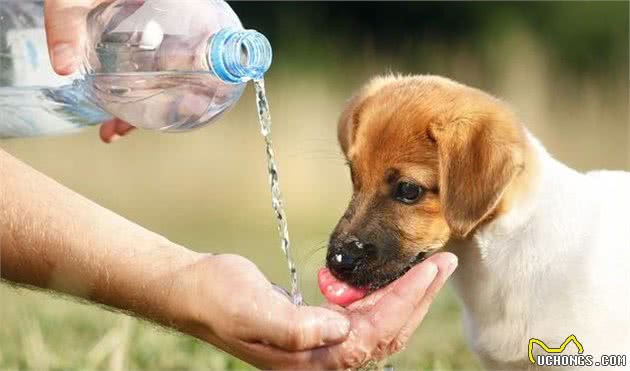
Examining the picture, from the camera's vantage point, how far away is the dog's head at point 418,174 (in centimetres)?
382

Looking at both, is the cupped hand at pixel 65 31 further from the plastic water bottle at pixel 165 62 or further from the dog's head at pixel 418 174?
the dog's head at pixel 418 174

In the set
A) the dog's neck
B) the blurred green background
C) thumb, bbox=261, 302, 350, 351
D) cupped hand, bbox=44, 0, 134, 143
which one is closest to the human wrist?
thumb, bbox=261, 302, 350, 351

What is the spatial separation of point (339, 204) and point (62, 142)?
7.74 feet

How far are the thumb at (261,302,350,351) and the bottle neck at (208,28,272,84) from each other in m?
0.74

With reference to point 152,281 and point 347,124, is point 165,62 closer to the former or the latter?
point 347,124

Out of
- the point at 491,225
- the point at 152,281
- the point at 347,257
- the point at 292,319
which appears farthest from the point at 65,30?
the point at 491,225

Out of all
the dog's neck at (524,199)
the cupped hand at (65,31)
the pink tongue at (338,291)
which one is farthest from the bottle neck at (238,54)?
the dog's neck at (524,199)

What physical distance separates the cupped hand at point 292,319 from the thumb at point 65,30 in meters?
0.87

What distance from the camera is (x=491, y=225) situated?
152 inches

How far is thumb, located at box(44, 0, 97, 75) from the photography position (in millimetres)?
3877

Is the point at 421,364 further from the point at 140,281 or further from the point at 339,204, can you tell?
the point at 339,204

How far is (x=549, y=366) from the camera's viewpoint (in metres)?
3.86

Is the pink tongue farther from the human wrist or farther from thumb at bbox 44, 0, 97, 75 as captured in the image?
thumb at bbox 44, 0, 97, 75

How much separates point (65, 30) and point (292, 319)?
4.32 ft
